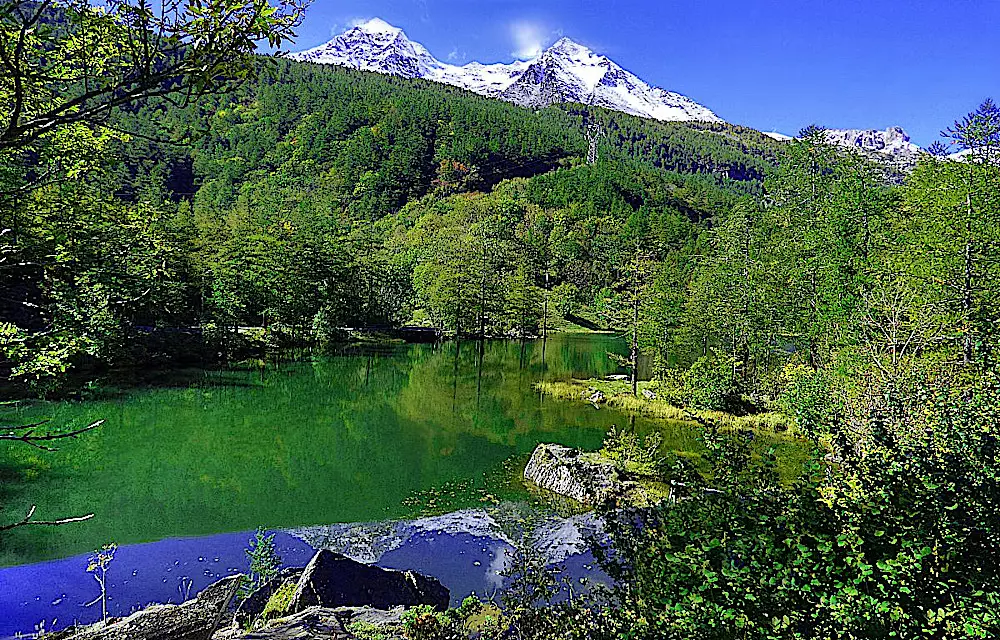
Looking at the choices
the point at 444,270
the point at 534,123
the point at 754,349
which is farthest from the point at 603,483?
the point at 534,123

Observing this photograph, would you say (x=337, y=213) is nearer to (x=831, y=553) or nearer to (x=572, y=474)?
(x=572, y=474)

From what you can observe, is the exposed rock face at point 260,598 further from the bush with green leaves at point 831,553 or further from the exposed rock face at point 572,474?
the exposed rock face at point 572,474

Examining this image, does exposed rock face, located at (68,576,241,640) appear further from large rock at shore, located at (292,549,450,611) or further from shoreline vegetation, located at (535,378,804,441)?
shoreline vegetation, located at (535,378,804,441)

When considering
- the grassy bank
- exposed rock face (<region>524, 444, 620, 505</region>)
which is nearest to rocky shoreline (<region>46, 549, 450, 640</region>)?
exposed rock face (<region>524, 444, 620, 505</region>)

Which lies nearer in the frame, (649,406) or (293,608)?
(293,608)

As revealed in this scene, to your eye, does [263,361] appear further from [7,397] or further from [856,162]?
[856,162]

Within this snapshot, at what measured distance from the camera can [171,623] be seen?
652cm

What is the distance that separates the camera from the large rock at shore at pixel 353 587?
6.95 m

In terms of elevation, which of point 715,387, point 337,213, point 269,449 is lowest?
point 269,449

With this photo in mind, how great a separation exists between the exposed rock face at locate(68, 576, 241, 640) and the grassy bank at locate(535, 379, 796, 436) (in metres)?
11.8

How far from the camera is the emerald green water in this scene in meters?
11.0

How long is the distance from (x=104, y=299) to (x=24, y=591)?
16.7m

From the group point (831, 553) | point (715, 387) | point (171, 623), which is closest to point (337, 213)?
point (715, 387)

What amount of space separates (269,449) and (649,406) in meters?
13.0
